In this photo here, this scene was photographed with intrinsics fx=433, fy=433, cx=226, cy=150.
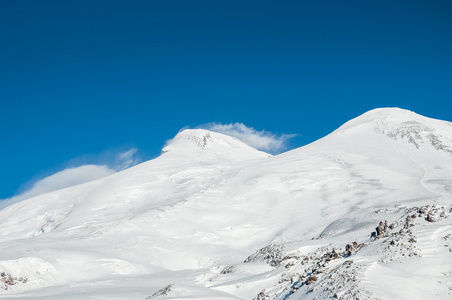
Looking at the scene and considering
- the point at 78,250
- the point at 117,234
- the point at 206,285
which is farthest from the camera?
the point at 117,234

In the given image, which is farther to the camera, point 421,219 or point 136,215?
point 136,215

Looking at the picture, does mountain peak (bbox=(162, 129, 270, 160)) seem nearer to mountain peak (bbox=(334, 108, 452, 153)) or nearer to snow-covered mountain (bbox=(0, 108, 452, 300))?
snow-covered mountain (bbox=(0, 108, 452, 300))

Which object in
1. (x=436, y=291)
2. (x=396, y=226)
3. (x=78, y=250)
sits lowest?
(x=436, y=291)

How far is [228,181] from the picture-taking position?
68250mm

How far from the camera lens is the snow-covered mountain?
1750 cm

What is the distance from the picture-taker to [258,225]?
53.6 meters

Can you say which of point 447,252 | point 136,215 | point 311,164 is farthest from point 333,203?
point 447,252

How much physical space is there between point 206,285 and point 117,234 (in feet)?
86.7

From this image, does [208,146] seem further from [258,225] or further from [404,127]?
[258,225]

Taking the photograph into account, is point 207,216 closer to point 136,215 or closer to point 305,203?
point 136,215

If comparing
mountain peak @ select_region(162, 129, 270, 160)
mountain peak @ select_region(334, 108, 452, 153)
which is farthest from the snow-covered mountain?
mountain peak @ select_region(162, 129, 270, 160)

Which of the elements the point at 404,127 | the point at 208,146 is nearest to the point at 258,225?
the point at 404,127

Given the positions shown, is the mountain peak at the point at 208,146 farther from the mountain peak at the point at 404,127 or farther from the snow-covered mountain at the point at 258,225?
the mountain peak at the point at 404,127

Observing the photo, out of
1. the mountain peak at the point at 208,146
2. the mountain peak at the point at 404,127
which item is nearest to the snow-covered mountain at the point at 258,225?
the mountain peak at the point at 404,127
